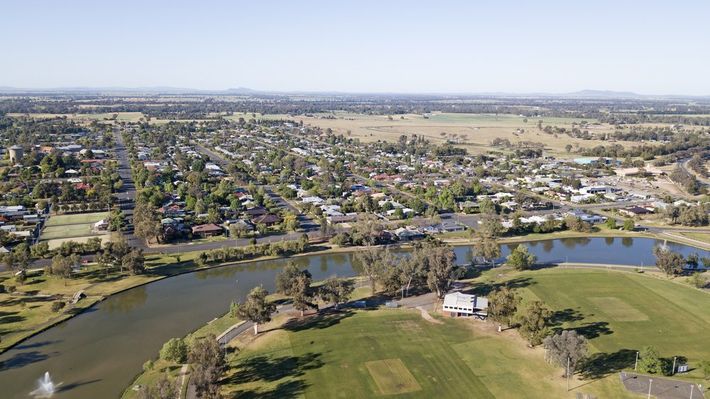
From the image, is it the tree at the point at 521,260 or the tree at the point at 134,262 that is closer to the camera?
the tree at the point at 134,262

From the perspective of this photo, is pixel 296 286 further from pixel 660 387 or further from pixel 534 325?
pixel 660 387

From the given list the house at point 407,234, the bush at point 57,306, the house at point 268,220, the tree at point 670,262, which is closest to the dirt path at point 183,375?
the bush at point 57,306

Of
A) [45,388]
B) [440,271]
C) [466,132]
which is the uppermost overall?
[466,132]

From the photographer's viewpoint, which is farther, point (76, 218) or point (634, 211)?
point (634, 211)

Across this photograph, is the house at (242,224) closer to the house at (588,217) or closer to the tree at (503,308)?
the tree at (503,308)

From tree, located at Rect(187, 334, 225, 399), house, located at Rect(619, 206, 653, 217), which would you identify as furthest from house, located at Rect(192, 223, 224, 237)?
house, located at Rect(619, 206, 653, 217)

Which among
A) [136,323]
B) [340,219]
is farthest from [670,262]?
[136,323]
